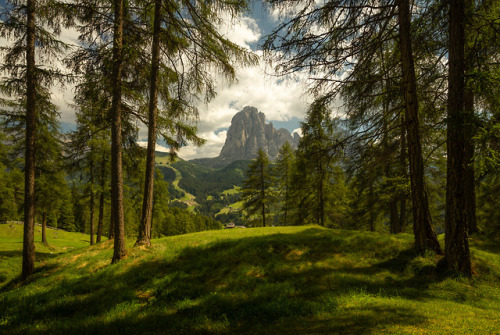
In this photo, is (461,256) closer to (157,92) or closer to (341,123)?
(341,123)

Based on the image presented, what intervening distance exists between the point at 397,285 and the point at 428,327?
2.40m

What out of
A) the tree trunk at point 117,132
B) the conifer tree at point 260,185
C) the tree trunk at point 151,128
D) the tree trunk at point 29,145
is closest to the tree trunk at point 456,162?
the tree trunk at point 151,128

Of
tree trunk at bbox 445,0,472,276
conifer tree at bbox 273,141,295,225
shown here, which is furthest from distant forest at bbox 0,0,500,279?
conifer tree at bbox 273,141,295,225

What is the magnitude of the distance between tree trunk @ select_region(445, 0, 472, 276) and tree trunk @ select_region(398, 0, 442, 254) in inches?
32.5

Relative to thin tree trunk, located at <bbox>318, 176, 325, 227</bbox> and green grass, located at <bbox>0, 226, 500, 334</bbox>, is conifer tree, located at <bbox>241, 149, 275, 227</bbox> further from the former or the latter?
green grass, located at <bbox>0, 226, 500, 334</bbox>

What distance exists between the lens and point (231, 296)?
202 inches

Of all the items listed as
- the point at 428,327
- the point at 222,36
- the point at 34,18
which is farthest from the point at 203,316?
the point at 34,18

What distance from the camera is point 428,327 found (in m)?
3.44

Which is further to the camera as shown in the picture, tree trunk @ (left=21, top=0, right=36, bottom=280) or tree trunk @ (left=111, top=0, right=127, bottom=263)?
tree trunk @ (left=21, top=0, right=36, bottom=280)

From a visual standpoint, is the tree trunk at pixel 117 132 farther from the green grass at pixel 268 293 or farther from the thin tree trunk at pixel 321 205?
the thin tree trunk at pixel 321 205

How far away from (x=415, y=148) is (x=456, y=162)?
1.11 meters

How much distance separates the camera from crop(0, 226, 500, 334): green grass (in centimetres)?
394

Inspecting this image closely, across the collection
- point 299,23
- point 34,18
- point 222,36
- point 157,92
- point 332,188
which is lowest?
point 332,188

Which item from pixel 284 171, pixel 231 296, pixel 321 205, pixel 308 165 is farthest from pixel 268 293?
pixel 284 171
